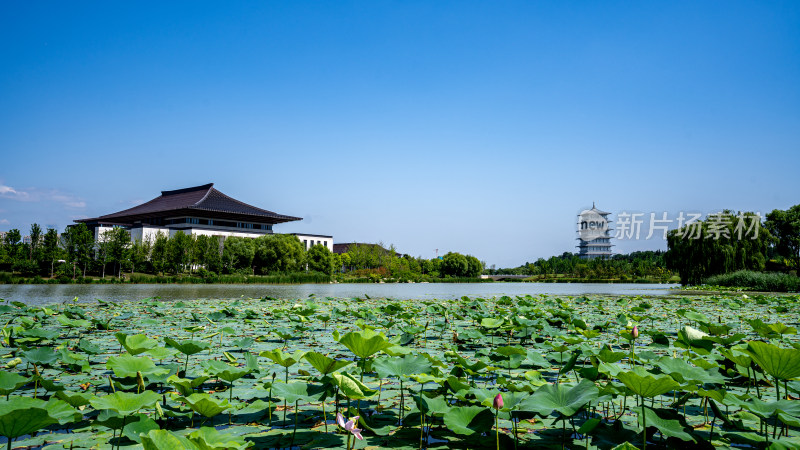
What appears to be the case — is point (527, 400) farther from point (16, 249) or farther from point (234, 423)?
point (16, 249)

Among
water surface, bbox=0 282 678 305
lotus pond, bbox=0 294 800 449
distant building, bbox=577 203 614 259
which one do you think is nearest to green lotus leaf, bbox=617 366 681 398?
lotus pond, bbox=0 294 800 449

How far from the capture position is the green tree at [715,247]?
19.6 m

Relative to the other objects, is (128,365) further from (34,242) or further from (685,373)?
(34,242)

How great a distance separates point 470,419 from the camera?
1.62m

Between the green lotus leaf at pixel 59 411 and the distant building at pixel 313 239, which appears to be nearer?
the green lotus leaf at pixel 59 411

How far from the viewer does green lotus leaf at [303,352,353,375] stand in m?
1.84

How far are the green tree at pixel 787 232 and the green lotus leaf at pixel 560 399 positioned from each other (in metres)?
32.6

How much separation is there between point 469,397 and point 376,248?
45338 mm

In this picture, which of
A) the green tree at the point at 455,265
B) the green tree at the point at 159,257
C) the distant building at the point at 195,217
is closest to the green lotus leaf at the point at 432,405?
the green tree at the point at 159,257

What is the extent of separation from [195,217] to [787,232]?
43.8m

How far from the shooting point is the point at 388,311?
6.40m

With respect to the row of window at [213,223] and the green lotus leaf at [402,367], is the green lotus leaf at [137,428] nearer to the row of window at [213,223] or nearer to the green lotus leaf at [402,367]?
the green lotus leaf at [402,367]

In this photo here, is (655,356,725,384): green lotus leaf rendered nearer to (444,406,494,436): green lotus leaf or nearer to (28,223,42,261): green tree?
(444,406,494,436): green lotus leaf

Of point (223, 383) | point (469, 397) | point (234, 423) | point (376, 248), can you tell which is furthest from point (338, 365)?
point (376, 248)
